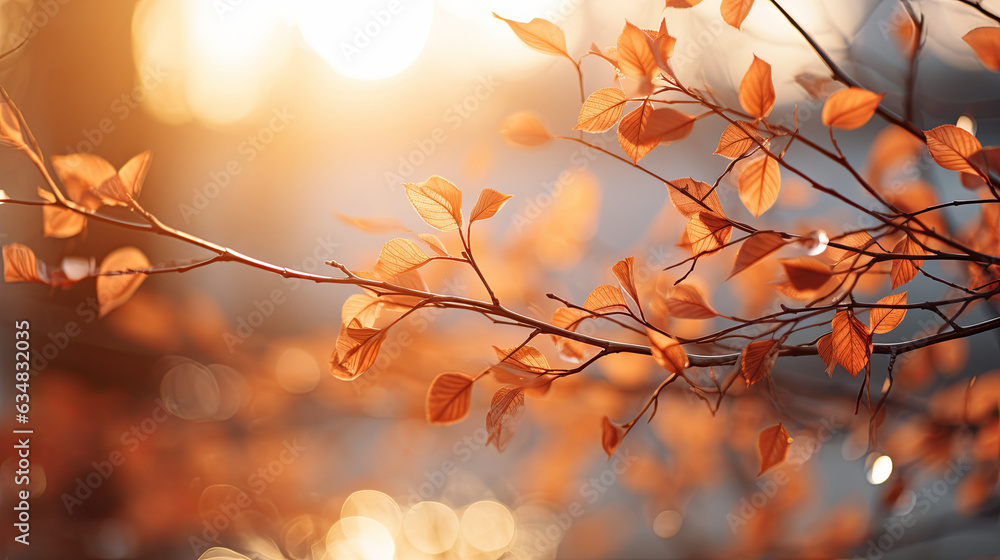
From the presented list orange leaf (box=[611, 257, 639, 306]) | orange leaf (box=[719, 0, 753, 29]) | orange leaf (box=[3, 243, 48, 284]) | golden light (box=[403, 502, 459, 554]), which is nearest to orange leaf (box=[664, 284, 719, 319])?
orange leaf (box=[611, 257, 639, 306])

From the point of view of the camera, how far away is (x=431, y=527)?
0.96 metres

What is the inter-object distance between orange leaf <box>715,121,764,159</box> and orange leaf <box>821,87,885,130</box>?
3cm

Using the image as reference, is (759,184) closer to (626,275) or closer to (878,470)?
(626,275)

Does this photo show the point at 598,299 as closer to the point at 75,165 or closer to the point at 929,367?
the point at 75,165

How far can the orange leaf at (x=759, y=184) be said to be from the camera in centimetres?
22

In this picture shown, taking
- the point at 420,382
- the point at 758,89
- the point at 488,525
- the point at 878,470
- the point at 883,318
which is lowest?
the point at 488,525

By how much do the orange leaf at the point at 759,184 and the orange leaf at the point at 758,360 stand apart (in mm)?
59

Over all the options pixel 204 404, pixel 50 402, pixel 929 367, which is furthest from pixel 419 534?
pixel 929 367

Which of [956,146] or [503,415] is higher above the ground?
[956,146]

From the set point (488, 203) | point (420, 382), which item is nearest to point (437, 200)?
point (488, 203)

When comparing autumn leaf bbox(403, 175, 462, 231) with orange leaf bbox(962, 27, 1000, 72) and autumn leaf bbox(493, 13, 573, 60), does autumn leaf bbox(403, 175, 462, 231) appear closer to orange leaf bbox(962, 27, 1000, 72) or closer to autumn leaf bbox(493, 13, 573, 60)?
autumn leaf bbox(493, 13, 573, 60)

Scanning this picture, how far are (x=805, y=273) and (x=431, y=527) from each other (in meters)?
0.95

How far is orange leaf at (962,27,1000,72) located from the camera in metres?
0.22

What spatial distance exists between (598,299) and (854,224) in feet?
3.22
